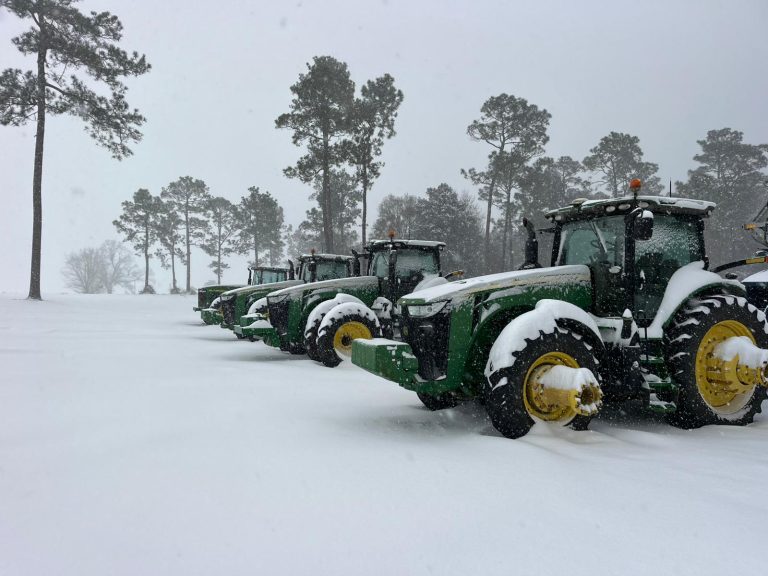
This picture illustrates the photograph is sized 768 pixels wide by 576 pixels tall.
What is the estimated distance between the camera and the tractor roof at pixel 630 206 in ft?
15.8

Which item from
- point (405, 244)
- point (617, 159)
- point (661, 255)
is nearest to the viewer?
point (661, 255)

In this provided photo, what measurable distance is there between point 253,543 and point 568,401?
2523 millimetres

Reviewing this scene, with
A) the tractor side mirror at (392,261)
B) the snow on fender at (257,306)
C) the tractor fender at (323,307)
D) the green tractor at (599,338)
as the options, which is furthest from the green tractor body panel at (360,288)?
the green tractor at (599,338)

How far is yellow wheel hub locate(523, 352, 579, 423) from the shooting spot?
406 cm

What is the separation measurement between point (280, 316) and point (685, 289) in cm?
692

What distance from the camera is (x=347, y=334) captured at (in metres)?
8.68

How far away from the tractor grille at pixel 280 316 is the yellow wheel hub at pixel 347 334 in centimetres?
158

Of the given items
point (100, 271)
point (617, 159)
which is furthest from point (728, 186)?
point (100, 271)

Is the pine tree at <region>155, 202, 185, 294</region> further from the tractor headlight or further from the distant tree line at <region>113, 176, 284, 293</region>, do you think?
the tractor headlight

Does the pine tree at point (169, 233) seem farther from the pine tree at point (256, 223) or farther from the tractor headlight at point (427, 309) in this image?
the tractor headlight at point (427, 309)

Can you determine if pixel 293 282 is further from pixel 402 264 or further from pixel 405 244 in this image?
pixel 405 244

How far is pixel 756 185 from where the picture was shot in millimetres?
44344

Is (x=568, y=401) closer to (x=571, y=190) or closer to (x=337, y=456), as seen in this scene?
(x=337, y=456)

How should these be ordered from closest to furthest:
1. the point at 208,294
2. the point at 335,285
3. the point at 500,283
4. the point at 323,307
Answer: the point at 500,283
the point at 323,307
the point at 335,285
the point at 208,294
